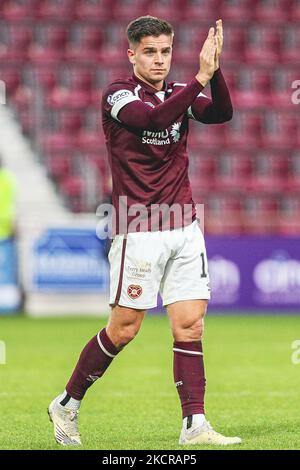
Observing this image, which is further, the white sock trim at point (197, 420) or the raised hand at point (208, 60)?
the white sock trim at point (197, 420)

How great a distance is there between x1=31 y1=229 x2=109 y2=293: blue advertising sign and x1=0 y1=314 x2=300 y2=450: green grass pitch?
1367mm

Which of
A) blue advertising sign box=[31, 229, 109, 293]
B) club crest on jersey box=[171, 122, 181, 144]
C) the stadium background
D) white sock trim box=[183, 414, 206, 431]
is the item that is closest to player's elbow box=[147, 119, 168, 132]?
club crest on jersey box=[171, 122, 181, 144]

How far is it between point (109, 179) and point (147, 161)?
9.19 metres

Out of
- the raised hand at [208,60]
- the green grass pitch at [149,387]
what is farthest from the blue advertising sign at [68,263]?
the raised hand at [208,60]

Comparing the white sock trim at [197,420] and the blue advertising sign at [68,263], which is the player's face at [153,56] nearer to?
the white sock trim at [197,420]

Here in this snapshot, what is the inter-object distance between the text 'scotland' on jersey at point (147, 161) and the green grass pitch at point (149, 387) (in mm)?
1121

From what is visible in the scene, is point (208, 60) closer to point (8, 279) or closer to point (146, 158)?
point (146, 158)

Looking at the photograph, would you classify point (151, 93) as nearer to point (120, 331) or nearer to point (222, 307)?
point (120, 331)

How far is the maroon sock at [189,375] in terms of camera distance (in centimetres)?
513

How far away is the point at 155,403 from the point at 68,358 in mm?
2764

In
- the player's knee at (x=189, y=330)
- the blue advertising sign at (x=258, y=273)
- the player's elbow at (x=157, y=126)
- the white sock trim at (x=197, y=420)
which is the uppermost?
the player's elbow at (x=157, y=126)

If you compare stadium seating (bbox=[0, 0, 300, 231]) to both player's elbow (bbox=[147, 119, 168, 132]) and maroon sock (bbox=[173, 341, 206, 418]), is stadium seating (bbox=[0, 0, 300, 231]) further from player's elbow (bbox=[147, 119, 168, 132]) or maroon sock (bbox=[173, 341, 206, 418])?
player's elbow (bbox=[147, 119, 168, 132])

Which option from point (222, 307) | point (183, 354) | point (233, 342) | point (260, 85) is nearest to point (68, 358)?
point (233, 342)
